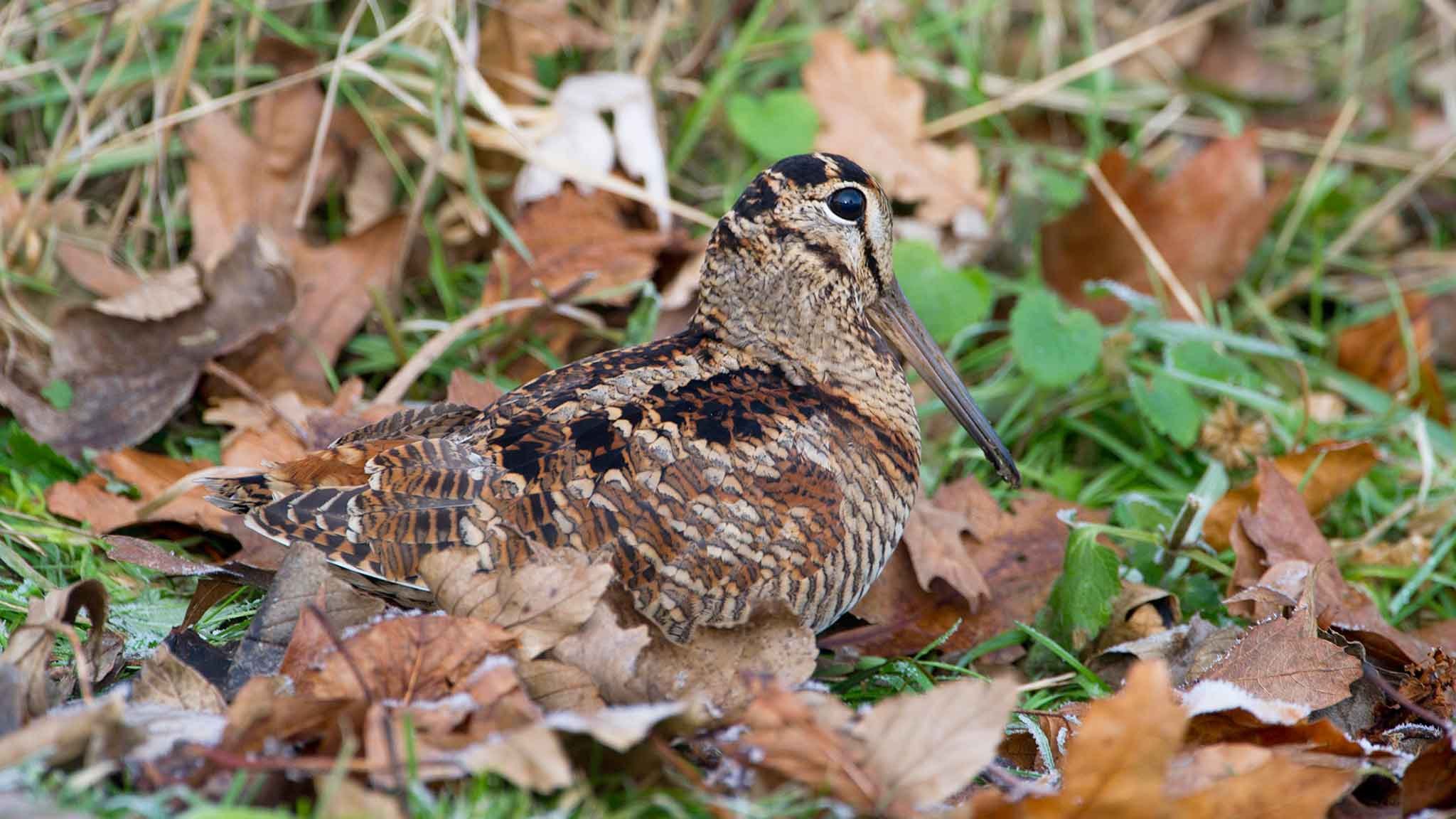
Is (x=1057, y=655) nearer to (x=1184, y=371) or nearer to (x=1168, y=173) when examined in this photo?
(x=1184, y=371)

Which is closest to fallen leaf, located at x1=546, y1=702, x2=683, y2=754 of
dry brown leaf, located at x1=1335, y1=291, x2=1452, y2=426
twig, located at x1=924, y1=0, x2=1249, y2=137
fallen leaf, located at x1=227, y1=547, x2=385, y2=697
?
fallen leaf, located at x1=227, y1=547, x2=385, y2=697

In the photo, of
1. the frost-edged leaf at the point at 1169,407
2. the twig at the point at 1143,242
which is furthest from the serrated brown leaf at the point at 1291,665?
the twig at the point at 1143,242

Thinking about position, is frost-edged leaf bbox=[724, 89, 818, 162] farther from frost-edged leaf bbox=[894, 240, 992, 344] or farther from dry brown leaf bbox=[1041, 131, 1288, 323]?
dry brown leaf bbox=[1041, 131, 1288, 323]

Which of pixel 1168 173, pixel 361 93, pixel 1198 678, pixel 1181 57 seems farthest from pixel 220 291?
pixel 1181 57

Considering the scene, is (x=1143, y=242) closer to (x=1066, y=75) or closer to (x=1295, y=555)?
(x=1066, y=75)

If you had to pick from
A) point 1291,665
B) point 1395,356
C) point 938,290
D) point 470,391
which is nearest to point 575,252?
point 470,391

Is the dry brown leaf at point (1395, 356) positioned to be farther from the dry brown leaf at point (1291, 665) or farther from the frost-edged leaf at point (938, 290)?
the dry brown leaf at point (1291, 665)
